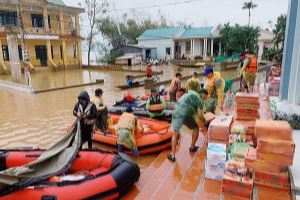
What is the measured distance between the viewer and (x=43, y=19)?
1053 inches

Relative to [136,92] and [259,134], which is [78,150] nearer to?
[259,134]

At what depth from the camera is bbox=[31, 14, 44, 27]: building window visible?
86.1 feet

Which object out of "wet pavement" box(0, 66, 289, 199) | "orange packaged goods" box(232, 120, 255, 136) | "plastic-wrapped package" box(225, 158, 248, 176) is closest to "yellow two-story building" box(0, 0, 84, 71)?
"wet pavement" box(0, 66, 289, 199)

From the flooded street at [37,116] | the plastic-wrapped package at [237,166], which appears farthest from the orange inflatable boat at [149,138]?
the plastic-wrapped package at [237,166]

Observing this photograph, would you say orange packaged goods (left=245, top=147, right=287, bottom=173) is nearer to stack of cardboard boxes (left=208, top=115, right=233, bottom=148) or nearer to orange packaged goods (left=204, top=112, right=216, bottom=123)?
stack of cardboard boxes (left=208, top=115, right=233, bottom=148)

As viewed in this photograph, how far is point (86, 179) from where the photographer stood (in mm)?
3705

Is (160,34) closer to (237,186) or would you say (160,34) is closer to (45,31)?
(45,31)

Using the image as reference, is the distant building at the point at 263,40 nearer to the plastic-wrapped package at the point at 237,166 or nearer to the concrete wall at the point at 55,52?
the concrete wall at the point at 55,52

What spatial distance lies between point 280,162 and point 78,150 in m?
3.26

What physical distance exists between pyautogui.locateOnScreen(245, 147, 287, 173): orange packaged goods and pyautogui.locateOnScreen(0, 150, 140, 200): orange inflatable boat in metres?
1.74

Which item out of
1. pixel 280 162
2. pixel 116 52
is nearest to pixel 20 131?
pixel 280 162

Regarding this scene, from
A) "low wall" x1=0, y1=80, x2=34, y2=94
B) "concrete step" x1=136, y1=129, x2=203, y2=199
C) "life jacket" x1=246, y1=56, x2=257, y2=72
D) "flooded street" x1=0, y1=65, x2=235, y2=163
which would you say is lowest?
"flooded street" x1=0, y1=65, x2=235, y2=163

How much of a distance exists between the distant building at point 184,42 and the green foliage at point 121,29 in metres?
4.33

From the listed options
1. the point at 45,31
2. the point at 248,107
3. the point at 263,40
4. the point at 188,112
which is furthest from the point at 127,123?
the point at 263,40
